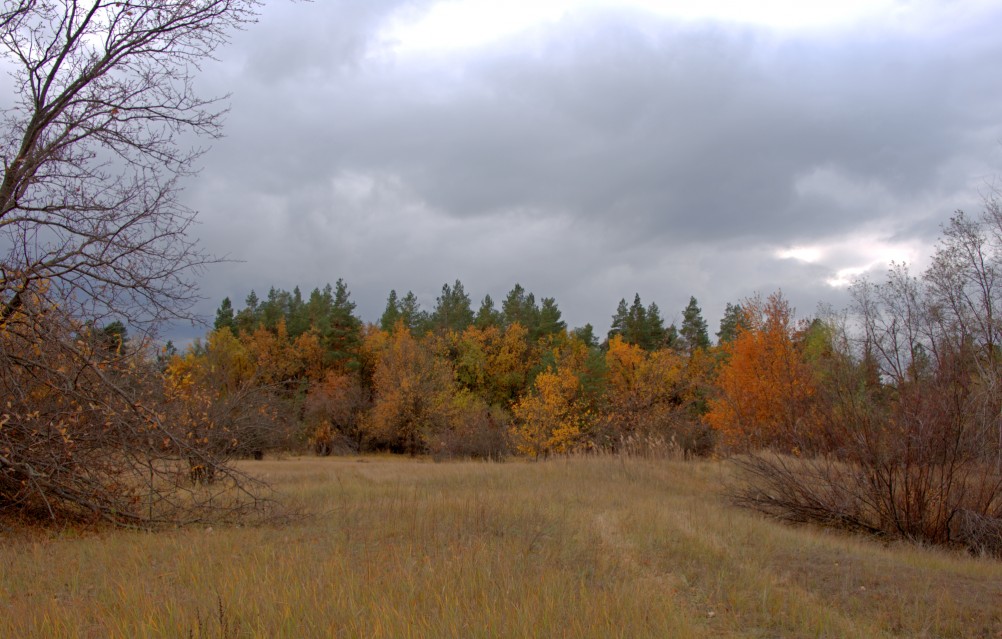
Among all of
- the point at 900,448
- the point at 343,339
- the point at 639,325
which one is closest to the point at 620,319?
the point at 639,325

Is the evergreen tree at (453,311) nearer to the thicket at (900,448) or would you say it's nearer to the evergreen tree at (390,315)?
the evergreen tree at (390,315)

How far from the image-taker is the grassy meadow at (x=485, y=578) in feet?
13.1

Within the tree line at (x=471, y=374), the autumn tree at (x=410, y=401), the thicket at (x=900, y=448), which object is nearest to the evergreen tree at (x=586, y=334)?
the tree line at (x=471, y=374)

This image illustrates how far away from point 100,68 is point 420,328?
64.3 metres

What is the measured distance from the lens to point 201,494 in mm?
9469

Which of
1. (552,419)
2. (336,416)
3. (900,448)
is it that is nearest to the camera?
(900,448)

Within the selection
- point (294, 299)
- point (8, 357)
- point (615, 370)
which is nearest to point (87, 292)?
point (8, 357)

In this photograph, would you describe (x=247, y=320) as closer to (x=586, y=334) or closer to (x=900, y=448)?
(x=586, y=334)

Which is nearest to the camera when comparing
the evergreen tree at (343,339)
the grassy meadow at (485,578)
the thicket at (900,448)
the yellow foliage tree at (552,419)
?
the grassy meadow at (485,578)

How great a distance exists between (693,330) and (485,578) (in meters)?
68.6

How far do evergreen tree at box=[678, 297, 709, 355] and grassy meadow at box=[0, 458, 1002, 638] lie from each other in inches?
2369

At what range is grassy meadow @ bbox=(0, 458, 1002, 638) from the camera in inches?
157

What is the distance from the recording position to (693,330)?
7006cm

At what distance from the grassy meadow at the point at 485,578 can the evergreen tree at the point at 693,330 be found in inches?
2369
